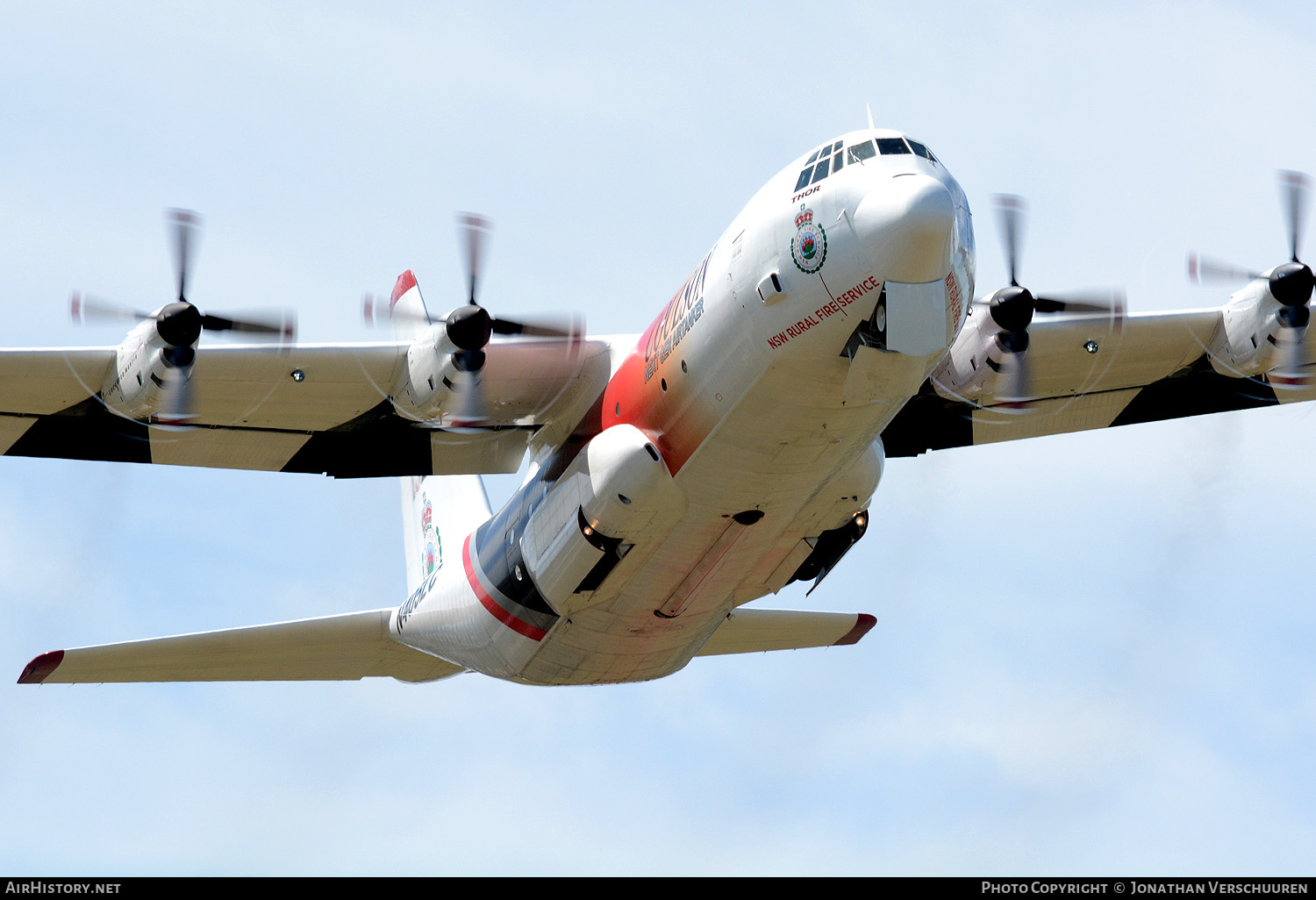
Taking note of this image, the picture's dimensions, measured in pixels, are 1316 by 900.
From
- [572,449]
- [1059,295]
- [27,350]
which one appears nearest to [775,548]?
[572,449]

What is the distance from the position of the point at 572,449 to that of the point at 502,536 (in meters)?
1.78

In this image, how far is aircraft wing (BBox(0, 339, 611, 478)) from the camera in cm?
1819

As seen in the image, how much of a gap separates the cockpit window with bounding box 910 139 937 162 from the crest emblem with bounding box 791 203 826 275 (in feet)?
3.82

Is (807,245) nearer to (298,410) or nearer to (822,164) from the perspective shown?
(822,164)

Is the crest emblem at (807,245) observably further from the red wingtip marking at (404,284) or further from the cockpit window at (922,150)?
the red wingtip marking at (404,284)

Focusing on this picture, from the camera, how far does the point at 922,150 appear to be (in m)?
15.0

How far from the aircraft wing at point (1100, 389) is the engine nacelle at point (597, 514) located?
4516 millimetres

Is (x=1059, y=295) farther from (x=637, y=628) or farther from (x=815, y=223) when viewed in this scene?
(x=637, y=628)

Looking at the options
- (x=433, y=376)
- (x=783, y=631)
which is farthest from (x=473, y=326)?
(x=783, y=631)

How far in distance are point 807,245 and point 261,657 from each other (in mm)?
10617

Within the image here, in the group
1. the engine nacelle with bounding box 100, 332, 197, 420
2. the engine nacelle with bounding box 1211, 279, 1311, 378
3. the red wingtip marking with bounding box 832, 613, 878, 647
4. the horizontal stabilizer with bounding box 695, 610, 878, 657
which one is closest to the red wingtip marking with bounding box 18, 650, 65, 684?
the engine nacelle with bounding box 100, 332, 197, 420

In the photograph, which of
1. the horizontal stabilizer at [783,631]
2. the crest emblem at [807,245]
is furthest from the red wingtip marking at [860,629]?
the crest emblem at [807,245]

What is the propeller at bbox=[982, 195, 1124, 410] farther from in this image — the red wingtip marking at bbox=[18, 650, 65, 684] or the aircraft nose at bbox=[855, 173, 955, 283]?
the red wingtip marking at bbox=[18, 650, 65, 684]

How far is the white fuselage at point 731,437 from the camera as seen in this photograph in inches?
574
